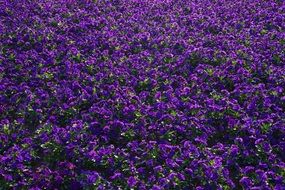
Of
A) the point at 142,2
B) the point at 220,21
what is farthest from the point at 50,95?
the point at 142,2

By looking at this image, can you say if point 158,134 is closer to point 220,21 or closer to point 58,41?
point 58,41

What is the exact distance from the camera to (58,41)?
1002cm

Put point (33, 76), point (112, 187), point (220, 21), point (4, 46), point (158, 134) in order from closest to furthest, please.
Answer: point (112, 187) → point (158, 134) → point (33, 76) → point (4, 46) → point (220, 21)

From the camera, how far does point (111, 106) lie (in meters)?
7.46

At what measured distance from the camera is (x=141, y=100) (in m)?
7.70

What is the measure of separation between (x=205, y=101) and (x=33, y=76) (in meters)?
2.96

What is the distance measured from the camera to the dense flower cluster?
6.20 m

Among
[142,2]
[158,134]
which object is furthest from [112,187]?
[142,2]

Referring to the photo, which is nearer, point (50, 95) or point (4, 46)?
point (50, 95)

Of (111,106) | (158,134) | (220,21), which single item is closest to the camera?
(158,134)

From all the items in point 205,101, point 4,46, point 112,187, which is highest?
point 205,101

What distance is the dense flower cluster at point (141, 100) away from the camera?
6.20 meters

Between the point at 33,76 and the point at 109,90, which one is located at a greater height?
the point at 109,90

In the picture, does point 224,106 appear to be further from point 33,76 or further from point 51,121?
point 33,76
